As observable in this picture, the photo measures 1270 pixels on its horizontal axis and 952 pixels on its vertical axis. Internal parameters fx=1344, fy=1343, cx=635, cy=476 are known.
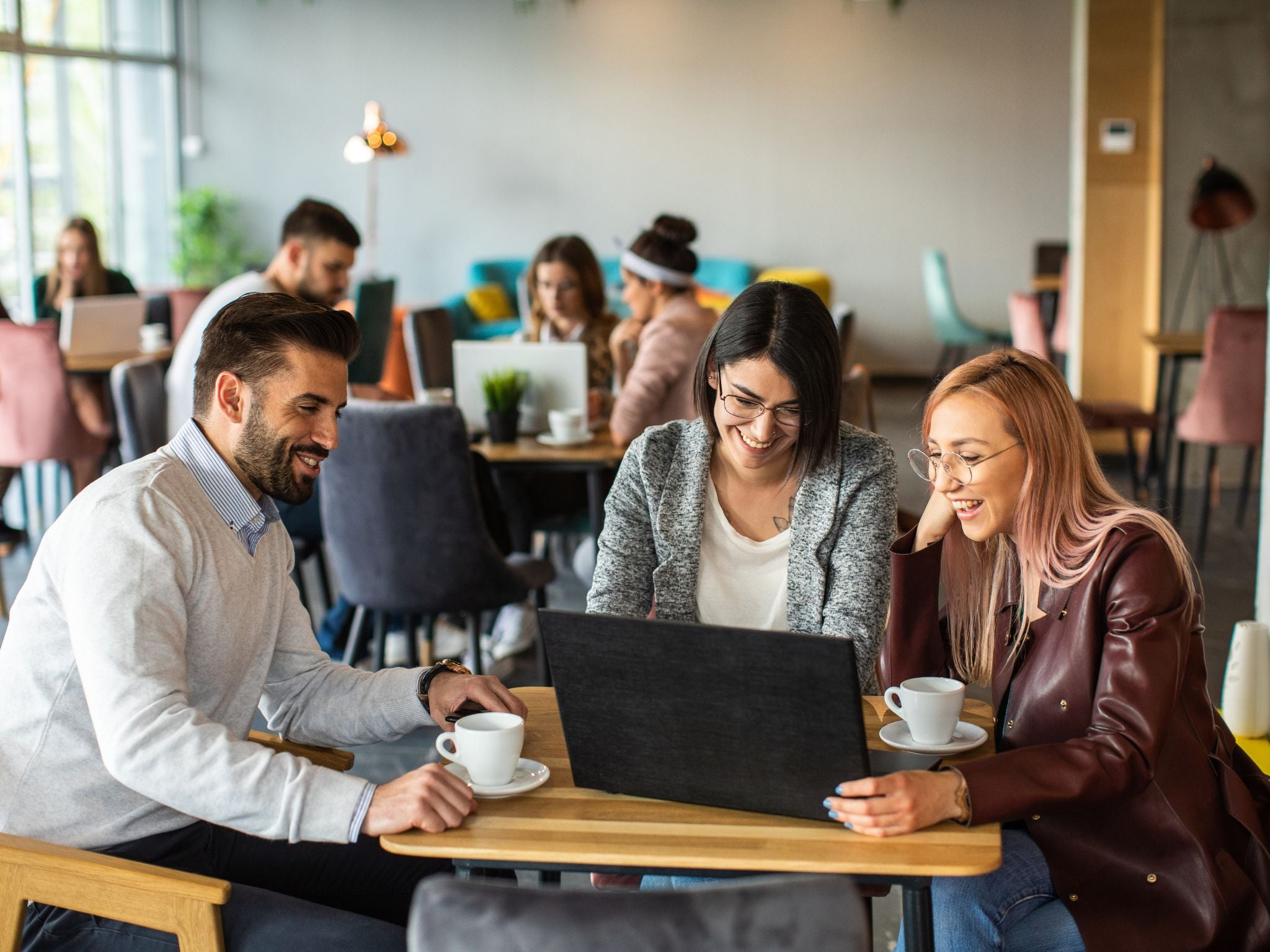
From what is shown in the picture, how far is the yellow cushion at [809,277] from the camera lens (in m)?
9.66

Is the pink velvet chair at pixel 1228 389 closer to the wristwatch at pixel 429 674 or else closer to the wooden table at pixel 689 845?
the wristwatch at pixel 429 674

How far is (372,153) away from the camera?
10250mm

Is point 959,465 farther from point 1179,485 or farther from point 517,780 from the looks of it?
point 1179,485

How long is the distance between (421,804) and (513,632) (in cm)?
288

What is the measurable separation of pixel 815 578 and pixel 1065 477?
0.49 meters

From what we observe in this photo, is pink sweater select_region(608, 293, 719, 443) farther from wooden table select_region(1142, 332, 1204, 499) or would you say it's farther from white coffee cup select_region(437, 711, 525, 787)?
wooden table select_region(1142, 332, 1204, 499)

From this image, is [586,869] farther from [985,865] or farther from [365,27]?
[365,27]

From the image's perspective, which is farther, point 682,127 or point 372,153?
point 682,127

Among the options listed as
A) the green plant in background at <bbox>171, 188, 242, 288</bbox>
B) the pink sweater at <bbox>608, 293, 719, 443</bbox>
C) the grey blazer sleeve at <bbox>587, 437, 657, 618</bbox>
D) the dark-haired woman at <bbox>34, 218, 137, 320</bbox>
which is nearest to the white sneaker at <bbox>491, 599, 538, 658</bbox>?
the pink sweater at <bbox>608, 293, 719, 443</bbox>

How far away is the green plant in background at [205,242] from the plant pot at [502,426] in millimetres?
7243

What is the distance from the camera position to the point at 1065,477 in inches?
69.1

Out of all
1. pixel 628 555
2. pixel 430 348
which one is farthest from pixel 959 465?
pixel 430 348

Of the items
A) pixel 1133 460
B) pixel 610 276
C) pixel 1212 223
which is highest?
pixel 1212 223

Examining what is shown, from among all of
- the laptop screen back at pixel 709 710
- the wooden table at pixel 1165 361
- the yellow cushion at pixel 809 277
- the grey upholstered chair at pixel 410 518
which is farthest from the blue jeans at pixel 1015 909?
the yellow cushion at pixel 809 277
